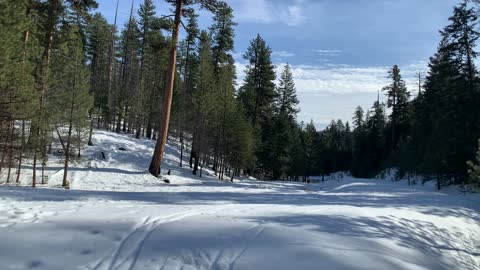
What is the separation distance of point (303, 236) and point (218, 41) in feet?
114

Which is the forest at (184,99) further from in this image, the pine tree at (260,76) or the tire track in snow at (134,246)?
the tire track in snow at (134,246)

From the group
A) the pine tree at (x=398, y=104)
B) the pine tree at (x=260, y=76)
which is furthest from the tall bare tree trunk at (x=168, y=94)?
the pine tree at (x=398, y=104)

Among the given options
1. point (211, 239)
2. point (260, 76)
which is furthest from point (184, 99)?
point (211, 239)

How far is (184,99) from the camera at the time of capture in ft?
116

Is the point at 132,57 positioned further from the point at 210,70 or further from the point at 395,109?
the point at 395,109

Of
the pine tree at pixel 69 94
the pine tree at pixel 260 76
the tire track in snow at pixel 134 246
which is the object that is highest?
the pine tree at pixel 260 76

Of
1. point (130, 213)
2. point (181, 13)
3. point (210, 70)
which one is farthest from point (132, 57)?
point (130, 213)

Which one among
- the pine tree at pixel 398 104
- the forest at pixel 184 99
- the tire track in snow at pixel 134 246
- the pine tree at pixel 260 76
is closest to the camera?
the tire track in snow at pixel 134 246

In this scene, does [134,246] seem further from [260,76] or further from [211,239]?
[260,76]

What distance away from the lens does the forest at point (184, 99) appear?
54.2ft

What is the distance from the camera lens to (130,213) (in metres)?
7.63

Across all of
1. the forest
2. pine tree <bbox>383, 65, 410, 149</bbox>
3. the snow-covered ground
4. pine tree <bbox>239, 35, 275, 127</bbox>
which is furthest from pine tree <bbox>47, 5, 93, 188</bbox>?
pine tree <bbox>383, 65, 410, 149</bbox>

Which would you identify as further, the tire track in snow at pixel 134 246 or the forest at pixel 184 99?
the forest at pixel 184 99

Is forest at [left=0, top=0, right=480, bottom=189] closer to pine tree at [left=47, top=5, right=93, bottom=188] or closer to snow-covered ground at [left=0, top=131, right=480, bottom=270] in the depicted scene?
pine tree at [left=47, top=5, right=93, bottom=188]
